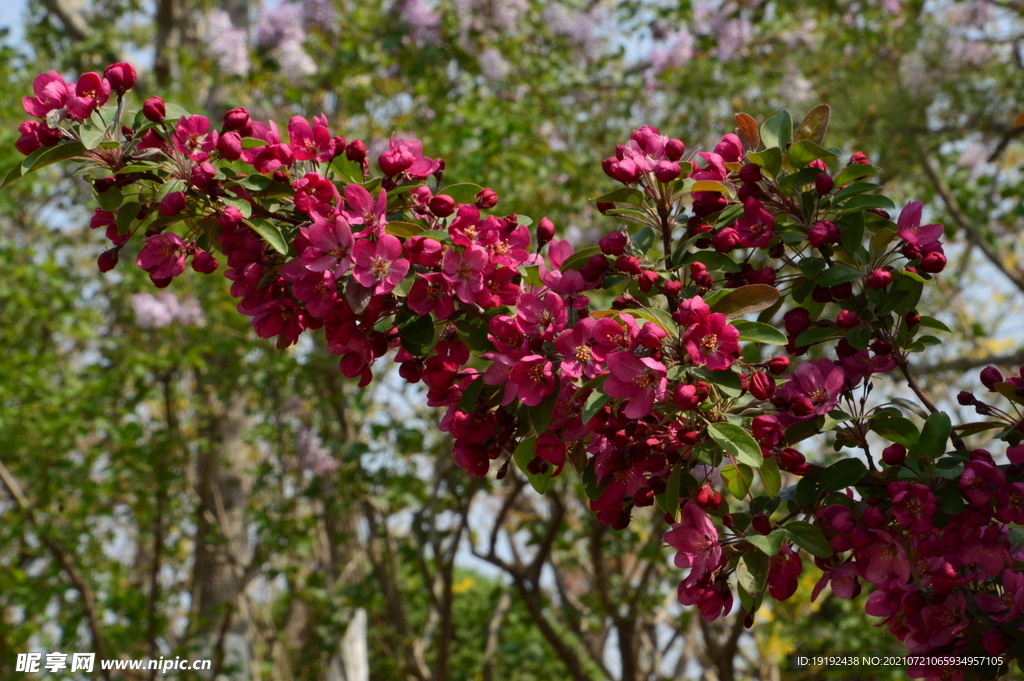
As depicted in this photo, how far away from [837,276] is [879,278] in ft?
0.21

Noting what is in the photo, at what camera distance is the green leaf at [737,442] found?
1.00m

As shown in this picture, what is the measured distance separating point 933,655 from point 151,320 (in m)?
4.10

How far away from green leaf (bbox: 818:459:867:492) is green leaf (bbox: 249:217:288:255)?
2.61 ft

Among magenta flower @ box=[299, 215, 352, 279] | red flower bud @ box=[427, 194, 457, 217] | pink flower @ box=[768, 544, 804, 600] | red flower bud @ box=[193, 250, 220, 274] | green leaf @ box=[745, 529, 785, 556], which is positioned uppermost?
red flower bud @ box=[427, 194, 457, 217]

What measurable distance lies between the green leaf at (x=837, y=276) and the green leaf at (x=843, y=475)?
246 mm

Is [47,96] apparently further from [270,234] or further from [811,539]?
[811,539]

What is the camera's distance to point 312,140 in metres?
1.25

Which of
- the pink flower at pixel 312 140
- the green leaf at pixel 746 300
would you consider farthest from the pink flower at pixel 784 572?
the pink flower at pixel 312 140

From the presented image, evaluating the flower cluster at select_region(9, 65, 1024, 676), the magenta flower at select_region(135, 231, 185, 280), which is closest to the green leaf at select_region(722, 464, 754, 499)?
the flower cluster at select_region(9, 65, 1024, 676)

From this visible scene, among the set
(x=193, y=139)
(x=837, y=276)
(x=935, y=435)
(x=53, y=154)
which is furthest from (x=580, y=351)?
(x=53, y=154)

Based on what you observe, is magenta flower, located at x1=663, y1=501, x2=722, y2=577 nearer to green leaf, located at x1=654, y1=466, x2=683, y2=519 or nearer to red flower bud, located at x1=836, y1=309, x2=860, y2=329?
green leaf, located at x1=654, y1=466, x2=683, y2=519

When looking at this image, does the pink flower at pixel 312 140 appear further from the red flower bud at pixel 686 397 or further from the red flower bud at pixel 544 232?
the red flower bud at pixel 686 397

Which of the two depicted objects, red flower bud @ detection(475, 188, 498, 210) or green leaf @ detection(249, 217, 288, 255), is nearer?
green leaf @ detection(249, 217, 288, 255)

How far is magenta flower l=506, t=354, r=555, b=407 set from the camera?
108 centimetres
